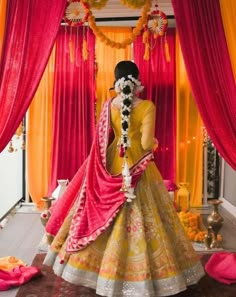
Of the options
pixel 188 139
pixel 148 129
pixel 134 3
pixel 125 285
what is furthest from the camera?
pixel 188 139

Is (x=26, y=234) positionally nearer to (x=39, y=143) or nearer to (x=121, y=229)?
(x=39, y=143)

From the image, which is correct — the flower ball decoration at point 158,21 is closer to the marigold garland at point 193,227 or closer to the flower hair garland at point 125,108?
the flower hair garland at point 125,108

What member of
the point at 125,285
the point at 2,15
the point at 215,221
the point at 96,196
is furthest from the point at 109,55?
the point at 125,285

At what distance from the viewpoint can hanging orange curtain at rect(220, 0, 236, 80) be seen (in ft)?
7.68

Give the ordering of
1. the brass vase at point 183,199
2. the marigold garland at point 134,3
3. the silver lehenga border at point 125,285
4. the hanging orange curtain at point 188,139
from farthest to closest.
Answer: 1. the hanging orange curtain at point 188,139
2. the brass vase at point 183,199
3. the marigold garland at point 134,3
4. the silver lehenga border at point 125,285

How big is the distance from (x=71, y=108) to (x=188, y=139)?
1.59 meters

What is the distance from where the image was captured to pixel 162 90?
4914 mm

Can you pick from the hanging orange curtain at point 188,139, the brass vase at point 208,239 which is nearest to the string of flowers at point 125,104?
the brass vase at point 208,239

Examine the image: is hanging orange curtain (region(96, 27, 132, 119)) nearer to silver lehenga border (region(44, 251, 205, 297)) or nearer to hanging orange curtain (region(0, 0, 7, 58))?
hanging orange curtain (region(0, 0, 7, 58))

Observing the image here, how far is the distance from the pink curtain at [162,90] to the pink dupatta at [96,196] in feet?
7.87

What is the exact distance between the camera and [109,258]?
7.58 ft

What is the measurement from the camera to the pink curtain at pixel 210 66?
7.66 ft

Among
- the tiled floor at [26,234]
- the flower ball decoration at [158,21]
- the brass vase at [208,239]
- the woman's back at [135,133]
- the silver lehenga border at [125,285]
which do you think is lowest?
the tiled floor at [26,234]

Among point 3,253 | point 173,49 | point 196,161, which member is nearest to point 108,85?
point 173,49
